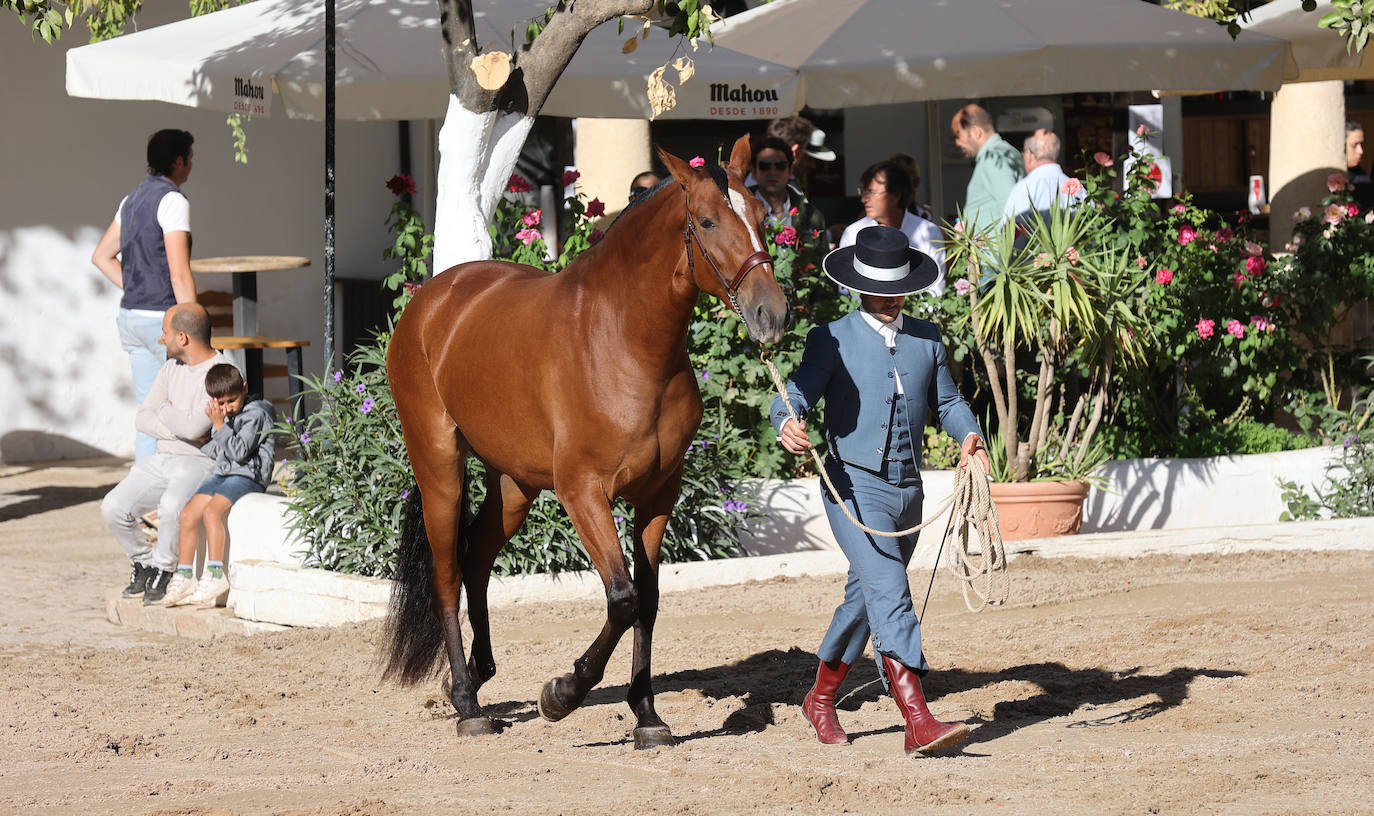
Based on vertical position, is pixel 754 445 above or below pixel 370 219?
below

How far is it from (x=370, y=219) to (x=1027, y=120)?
597cm

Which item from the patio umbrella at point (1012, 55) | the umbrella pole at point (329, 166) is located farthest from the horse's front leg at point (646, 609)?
the patio umbrella at point (1012, 55)

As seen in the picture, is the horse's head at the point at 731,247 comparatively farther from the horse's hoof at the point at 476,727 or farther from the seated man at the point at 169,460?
the seated man at the point at 169,460

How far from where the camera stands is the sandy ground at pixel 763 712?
4.75 metres

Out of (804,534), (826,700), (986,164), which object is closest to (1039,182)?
(986,164)

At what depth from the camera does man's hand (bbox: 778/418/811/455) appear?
499 centimetres

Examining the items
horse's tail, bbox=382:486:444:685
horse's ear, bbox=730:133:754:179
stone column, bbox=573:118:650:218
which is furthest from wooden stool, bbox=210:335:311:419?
horse's ear, bbox=730:133:754:179

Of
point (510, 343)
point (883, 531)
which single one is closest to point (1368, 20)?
point (883, 531)

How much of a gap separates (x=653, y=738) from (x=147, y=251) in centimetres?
490

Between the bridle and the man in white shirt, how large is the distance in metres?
5.13

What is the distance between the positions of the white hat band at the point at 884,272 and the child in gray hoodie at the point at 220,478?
4.12 m

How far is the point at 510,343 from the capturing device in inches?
221

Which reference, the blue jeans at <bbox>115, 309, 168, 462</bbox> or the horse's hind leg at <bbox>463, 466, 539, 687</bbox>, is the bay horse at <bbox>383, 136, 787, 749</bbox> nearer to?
the horse's hind leg at <bbox>463, 466, 539, 687</bbox>

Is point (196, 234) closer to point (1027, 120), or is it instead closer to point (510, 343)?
point (1027, 120)
